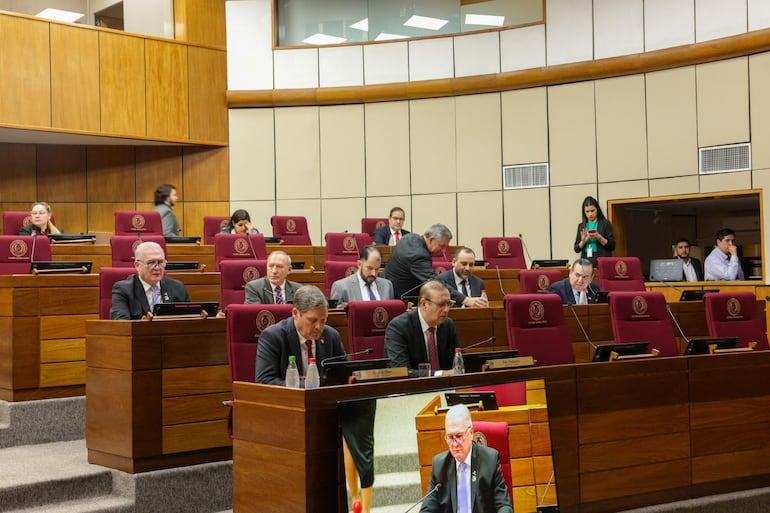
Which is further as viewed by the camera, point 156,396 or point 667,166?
point 667,166

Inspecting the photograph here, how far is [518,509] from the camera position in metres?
3.01

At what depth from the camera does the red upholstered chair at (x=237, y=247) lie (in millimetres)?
6520

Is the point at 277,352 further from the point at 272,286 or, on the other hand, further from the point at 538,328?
the point at 538,328

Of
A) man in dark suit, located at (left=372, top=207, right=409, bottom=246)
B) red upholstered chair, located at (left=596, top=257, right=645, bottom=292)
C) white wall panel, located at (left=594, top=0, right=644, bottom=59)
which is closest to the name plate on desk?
red upholstered chair, located at (left=596, top=257, right=645, bottom=292)

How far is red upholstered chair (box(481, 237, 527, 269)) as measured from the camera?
301 inches

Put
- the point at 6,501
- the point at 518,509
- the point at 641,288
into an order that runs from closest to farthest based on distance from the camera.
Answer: the point at 518,509, the point at 6,501, the point at 641,288

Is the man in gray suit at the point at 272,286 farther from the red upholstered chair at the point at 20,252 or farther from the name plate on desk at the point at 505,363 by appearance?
the red upholstered chair at the point at 20,252

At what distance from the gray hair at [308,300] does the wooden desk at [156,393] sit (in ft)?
2.63

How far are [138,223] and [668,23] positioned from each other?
525 cm

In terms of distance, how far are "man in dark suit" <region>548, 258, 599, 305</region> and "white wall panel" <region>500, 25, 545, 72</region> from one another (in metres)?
3.98

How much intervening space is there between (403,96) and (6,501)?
7.07m

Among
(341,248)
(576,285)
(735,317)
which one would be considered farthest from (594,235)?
(735,317)

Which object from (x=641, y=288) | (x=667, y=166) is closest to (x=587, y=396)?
(x=641, y=288)

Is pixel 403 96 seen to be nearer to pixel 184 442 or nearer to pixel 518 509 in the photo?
pixel 184 442
